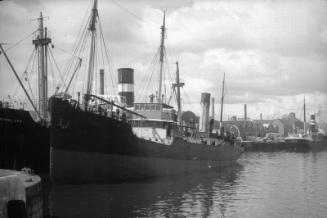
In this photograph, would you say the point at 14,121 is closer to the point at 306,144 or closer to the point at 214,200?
the point at 214,200

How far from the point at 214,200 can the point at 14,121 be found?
10367 millimetres

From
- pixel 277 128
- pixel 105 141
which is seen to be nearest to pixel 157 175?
pixel 105 141

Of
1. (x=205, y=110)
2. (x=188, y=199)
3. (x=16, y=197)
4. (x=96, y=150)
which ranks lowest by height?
(x=188, y=199)

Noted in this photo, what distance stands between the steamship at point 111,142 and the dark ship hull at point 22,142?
7.36 feet

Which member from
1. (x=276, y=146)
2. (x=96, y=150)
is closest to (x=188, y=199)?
(x=96, y=150)

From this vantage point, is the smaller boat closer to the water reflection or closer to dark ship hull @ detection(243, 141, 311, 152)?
the water reflection

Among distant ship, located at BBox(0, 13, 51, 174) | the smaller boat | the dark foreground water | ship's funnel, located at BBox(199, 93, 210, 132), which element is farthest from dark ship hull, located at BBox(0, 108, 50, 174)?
ship's funnel, located at BBox(199, 93, 210, 132)

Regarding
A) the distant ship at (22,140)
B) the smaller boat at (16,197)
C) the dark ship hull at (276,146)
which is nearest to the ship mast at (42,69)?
the distant ship at (22,140)

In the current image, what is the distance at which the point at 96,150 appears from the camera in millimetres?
19453

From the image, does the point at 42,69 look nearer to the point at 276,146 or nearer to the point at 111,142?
the point at 111,142

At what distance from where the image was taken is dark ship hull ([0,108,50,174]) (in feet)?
64.0

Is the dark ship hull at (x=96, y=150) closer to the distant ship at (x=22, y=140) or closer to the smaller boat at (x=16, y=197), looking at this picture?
the distant ship at (x=22, y=140)

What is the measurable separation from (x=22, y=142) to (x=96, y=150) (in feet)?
12.4

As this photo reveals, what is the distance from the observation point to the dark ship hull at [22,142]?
19.5m
